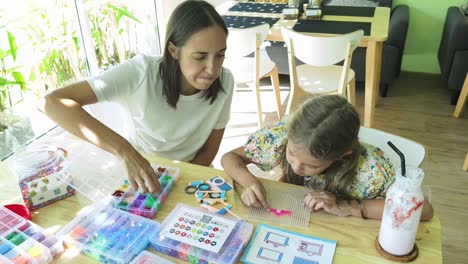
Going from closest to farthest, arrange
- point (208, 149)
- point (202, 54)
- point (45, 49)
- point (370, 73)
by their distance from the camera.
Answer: point (202, 54)
point (208, 149)
point (45, 49)
point (370, 73)

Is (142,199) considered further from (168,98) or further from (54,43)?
(54,43)

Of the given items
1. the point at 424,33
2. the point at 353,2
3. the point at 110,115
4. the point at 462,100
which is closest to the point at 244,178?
the point at 110,115

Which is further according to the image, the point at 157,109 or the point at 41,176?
the point at 157,109

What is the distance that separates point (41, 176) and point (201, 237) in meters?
0.44

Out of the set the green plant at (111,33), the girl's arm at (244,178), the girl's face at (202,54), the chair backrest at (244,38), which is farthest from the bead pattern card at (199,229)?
the green plant at (111,33)

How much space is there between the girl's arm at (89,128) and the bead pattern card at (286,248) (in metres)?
0.29

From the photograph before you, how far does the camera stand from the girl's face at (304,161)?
3.11 feet

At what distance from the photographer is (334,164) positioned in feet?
3.30

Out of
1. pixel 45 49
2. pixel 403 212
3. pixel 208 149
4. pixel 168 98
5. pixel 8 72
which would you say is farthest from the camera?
pixel 45 49

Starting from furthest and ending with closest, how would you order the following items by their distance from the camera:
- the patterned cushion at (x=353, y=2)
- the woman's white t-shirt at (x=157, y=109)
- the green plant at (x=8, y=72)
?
the patterned cushion at (x=353, y=2), the green plant at (x=8, y=72), the woman's white t-shirt at (x=157, y=109)

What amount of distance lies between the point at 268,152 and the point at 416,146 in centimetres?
42

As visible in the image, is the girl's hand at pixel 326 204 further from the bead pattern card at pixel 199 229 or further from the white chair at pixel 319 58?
the white chair at pixel 319 58

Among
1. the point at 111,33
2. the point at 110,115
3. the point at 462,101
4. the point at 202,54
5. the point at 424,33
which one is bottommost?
the point at 462,101

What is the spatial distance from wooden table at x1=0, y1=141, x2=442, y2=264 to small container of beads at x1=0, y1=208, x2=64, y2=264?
0.03 metres
